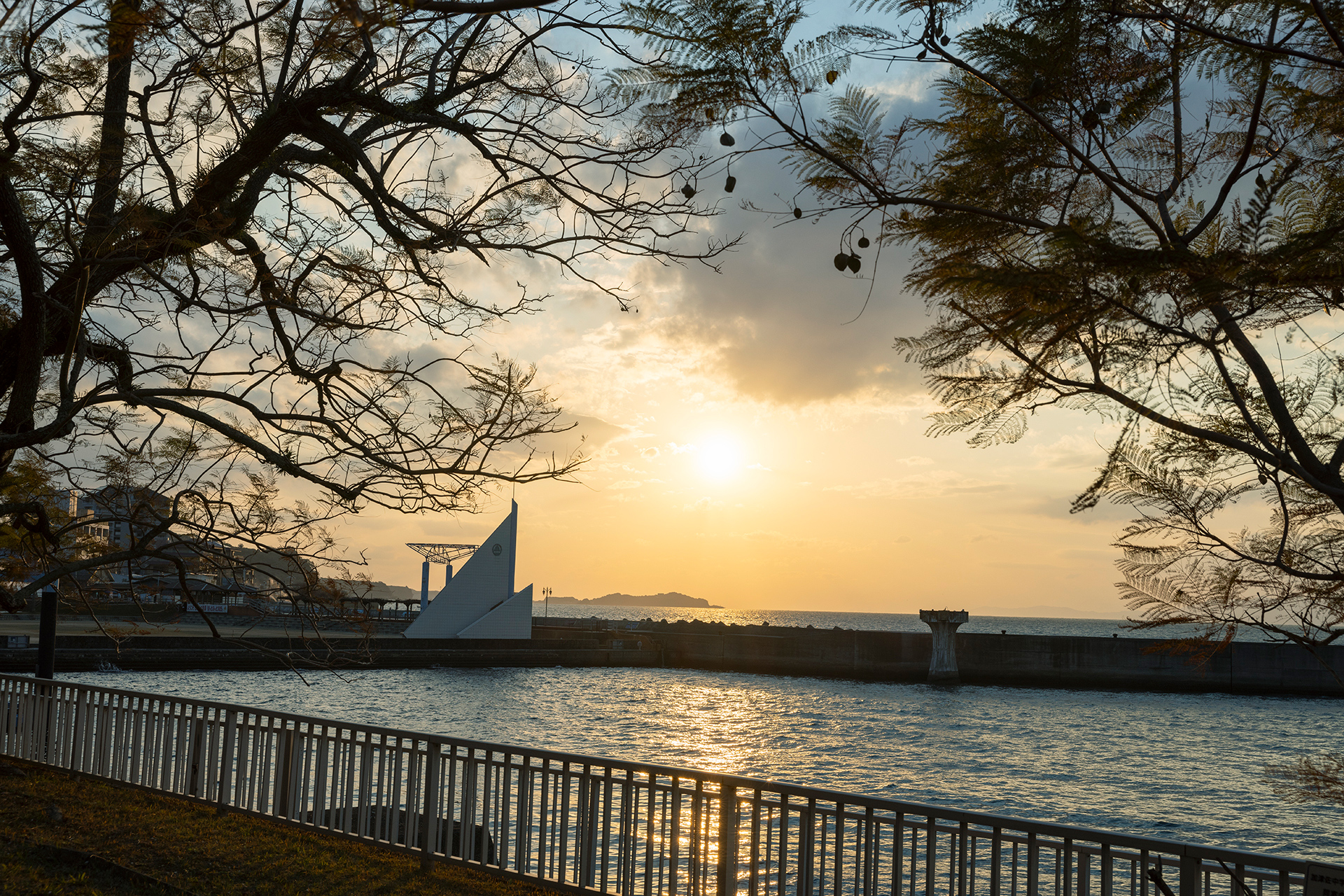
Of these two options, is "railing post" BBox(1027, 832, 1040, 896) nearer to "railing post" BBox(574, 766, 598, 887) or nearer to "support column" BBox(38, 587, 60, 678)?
"railing post" BBox(574, 766, 598, 887)

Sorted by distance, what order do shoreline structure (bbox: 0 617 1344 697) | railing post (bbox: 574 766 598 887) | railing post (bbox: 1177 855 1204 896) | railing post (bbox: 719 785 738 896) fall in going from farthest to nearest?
shoreline structure (bbox: 0 617 1344 697) < railing post (bbox: 574 766 598 887) < railing post (bbox: 719 785 738 896) < railing post (bbox: 1177 855 1204 896)

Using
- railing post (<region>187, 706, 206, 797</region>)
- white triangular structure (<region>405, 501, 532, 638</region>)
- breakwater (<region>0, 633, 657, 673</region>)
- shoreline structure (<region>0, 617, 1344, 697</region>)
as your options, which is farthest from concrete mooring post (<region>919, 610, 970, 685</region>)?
railing post (<region>187, 706, 206, 797</region>)

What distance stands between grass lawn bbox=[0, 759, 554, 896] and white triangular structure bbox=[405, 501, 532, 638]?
48.9m

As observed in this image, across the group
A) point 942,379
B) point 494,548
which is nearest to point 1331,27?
point 942,379

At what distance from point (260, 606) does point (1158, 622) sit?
6.08 meters

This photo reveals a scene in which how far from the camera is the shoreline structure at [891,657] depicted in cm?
5434

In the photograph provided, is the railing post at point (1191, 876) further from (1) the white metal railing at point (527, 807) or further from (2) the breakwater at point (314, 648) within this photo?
(2) the breakwater at point (314, 648)

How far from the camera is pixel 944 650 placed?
5838cm

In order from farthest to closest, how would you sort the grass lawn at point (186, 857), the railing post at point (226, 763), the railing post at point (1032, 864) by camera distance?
the railing post at point (226, 763)
the grass lawn at point (186, 857)
the railing post at point (1032, 864)

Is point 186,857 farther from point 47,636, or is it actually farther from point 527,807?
point 47,636

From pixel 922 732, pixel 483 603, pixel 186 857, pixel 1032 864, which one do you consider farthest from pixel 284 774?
pixel 483 603

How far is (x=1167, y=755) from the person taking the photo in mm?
32625

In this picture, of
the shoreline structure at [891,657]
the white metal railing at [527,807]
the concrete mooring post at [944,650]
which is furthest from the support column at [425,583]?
the white metal railing at [527,807]

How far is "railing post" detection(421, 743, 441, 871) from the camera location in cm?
671
